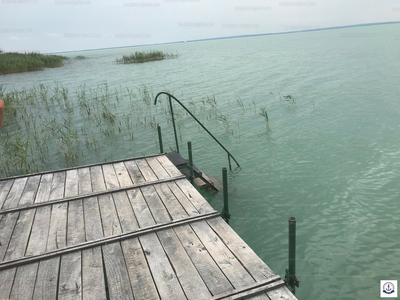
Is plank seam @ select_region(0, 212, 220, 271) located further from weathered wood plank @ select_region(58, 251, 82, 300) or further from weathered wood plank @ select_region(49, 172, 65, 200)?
weathered wood plank @ select_region(49, 172, 65, 200)

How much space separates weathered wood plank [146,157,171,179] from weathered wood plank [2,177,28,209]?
2333 mm

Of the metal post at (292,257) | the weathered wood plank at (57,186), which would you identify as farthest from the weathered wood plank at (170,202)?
the weathered wood plank at (57,186)

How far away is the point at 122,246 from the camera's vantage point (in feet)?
12.0

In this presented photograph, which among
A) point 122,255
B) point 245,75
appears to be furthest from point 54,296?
point 245,75

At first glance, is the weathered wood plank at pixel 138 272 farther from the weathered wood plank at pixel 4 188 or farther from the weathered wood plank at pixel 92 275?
the weathered wood plank at pixel 4 188

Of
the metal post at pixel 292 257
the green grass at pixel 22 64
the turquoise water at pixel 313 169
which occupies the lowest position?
the turquoise water at pixel 313 169

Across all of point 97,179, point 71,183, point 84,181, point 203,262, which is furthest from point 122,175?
point 203,262

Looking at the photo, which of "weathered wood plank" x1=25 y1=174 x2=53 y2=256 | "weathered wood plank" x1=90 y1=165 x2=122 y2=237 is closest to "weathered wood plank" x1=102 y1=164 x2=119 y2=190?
"weathered wood plank" x1=90 y1=165 x2=122 y2=237

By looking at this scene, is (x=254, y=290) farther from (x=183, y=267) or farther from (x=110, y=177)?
(x=110, y=177)

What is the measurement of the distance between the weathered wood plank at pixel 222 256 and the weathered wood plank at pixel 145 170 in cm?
180

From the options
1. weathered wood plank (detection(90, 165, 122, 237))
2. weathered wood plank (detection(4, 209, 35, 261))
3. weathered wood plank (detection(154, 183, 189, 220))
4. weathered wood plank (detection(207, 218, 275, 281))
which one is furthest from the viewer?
weathered wood plank (detection(154, 183, 189, 220))

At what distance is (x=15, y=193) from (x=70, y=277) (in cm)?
276

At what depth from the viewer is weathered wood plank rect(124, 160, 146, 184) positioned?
551 centimetres

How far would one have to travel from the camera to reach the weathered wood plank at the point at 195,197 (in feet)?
14.4
